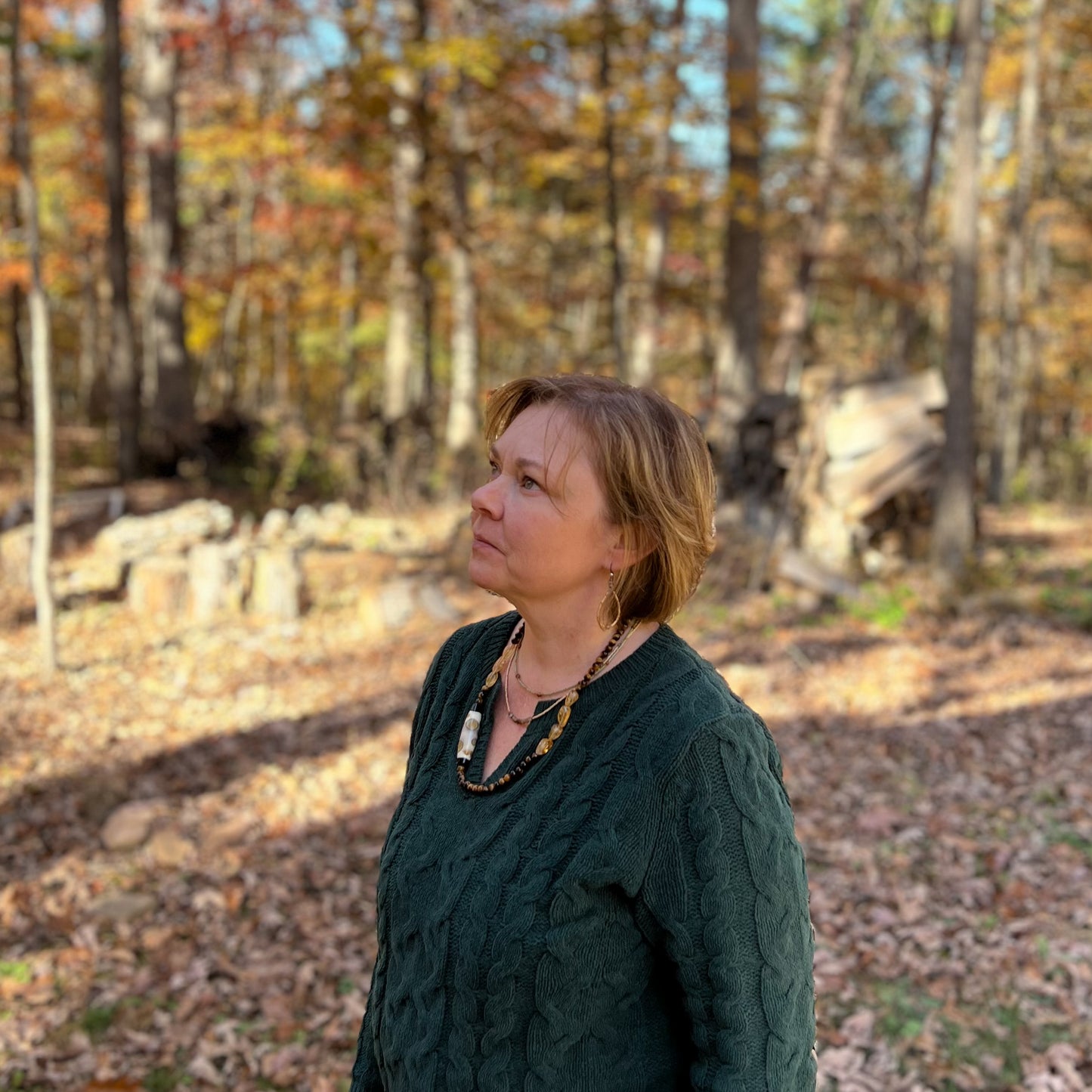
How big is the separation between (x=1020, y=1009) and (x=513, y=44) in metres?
8.28

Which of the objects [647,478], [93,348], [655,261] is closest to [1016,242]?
[655,261]

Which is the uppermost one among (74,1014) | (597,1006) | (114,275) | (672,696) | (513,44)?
(513,44)

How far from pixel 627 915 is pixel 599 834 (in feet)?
0.41

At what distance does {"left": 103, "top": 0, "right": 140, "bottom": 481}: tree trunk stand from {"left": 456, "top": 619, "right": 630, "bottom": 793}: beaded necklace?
35.1 feet

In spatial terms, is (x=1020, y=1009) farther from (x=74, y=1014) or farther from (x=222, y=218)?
(x=222, y=218)

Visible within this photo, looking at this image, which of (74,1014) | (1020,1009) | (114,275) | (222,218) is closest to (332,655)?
(74,1014)

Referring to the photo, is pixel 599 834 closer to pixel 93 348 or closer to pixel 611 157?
pixel 611 157

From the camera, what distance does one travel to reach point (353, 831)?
512cm

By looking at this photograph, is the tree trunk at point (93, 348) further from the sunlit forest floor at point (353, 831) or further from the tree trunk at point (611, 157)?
the sunlit forest floor at point (353, 831)

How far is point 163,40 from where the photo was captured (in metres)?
12.4

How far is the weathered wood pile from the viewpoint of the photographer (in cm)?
984

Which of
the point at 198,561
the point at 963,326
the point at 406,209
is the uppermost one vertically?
the point at 406,209

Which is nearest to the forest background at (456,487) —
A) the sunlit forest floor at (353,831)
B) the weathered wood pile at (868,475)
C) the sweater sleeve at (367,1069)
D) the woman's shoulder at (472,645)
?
the sunlit forest floor at (353,831)

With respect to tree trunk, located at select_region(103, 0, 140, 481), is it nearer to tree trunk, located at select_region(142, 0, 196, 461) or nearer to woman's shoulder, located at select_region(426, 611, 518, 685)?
tree trunk, located at select_region(142, 0, 196, 461)
